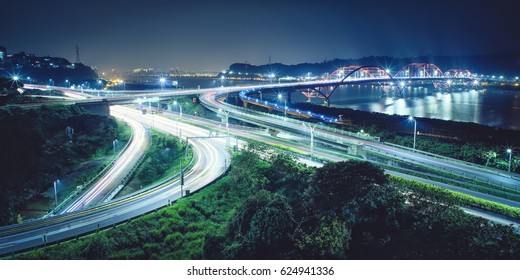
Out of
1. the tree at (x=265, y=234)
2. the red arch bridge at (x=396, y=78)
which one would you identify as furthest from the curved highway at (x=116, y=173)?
the red arch bridge at (x=396, y=78)

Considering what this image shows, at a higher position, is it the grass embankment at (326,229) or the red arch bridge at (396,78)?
the red arch bridge at (396,78)

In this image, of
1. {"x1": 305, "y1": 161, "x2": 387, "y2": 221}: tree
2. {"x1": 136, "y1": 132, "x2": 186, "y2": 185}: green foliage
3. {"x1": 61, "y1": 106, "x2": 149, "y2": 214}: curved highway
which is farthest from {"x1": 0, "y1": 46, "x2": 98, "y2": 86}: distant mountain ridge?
{"x1": 305, "y1": 161, "x2": 387, "y2": 221}: tree

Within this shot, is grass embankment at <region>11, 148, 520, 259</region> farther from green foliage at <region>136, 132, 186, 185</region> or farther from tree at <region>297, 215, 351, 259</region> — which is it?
green foliage at <region>136, 132, 186, 185</region>

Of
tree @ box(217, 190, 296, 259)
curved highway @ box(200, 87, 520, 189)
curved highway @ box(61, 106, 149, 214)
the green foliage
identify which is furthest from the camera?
the green foliage

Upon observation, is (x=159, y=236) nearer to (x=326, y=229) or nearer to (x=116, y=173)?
(x=326, y=229)

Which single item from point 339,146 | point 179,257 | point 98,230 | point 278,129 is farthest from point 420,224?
point 278,129

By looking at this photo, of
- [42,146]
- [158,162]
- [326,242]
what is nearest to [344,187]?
[326,242]

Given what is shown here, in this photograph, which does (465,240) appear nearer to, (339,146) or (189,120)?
(339,146)

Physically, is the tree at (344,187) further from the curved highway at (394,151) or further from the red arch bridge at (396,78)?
the red arch bridge at (396,78)
